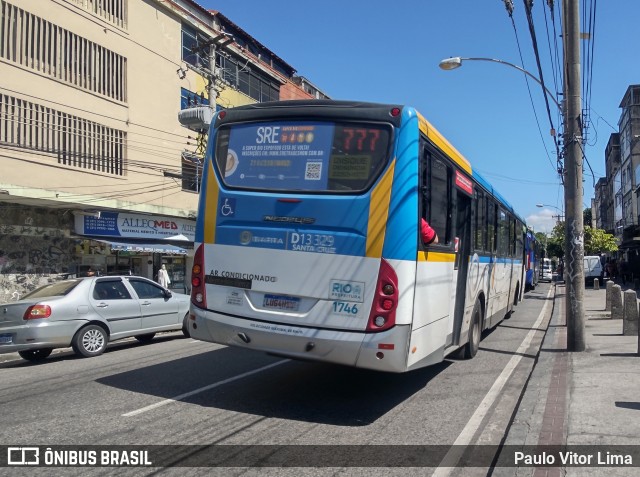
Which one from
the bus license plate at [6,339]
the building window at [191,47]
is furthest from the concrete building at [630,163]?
the bus license plate at [6,339]

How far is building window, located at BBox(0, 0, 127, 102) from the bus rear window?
52.2 feet

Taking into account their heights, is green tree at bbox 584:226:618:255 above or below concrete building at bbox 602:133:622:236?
below

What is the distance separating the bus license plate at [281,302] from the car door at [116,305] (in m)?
5.62

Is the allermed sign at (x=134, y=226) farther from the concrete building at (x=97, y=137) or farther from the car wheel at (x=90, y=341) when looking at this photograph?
the car wheel at (x=90, y=341)

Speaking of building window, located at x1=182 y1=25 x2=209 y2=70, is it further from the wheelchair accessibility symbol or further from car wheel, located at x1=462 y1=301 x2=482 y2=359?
the wheelchair accessibility symbol

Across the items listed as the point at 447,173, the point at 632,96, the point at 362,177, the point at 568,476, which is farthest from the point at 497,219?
the point at 632,96

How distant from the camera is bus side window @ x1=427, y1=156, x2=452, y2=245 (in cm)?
642

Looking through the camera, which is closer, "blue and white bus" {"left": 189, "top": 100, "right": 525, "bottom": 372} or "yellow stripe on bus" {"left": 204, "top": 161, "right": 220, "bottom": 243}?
"blue and white bus" {"left": 189, "top": 100, "right": 525, "bottom": 372}

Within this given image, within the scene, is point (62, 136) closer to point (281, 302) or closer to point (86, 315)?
point (86, 315)

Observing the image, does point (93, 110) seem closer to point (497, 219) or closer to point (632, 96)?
point (497, 219)

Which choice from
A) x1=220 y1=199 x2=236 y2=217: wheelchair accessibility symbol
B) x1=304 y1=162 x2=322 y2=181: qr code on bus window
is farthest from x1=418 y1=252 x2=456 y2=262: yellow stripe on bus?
x1=220 y1=199 x2=236 y2=217: wheelchair accessibility symbol

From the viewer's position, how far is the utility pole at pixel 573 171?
10.5m

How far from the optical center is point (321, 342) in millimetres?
5672

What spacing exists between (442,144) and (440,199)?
0.73m
